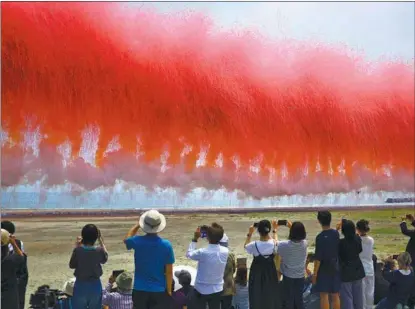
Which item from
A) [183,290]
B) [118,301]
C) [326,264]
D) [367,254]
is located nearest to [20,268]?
[118,301]

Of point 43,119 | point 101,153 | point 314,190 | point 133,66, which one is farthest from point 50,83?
point 314,190

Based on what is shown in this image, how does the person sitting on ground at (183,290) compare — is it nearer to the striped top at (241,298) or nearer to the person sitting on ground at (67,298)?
the striped top at (241,298)

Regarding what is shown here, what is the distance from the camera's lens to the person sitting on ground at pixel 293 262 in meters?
6.30

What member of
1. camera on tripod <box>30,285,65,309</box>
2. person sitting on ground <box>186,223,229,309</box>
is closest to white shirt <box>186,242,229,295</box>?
person sitting on ground <box>186,223,229,309</box>

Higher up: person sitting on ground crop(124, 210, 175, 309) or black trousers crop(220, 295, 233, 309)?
person sitting on ground crop(124, 210, 175, 309)

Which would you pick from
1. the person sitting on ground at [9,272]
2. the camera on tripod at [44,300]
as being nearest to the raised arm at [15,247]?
the person sitting on ground at [9,272]

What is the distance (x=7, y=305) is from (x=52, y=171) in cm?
2512

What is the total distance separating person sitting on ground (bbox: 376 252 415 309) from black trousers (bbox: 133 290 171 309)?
3.77 m

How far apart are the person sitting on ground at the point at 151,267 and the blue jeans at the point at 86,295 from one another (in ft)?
1.96

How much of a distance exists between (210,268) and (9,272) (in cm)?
261

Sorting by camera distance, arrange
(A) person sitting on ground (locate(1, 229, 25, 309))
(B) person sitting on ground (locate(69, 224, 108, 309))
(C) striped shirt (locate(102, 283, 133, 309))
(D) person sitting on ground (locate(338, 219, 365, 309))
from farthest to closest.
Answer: (D) person sitting on ground (locate(338, 219, 365, 309)) < (C) striped shirt (locate(102, 283, 133, 309)) < (A) person sitting on ground (locate(1, 229, 25, 309)) < (B) person sitting on ground (locate(69, 224, 108, 309))

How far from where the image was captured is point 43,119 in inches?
963

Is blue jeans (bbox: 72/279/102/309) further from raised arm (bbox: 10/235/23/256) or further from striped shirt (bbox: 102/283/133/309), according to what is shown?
raised arm (bbox: 10/235/23/256)

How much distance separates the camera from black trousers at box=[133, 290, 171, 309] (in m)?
5.19
